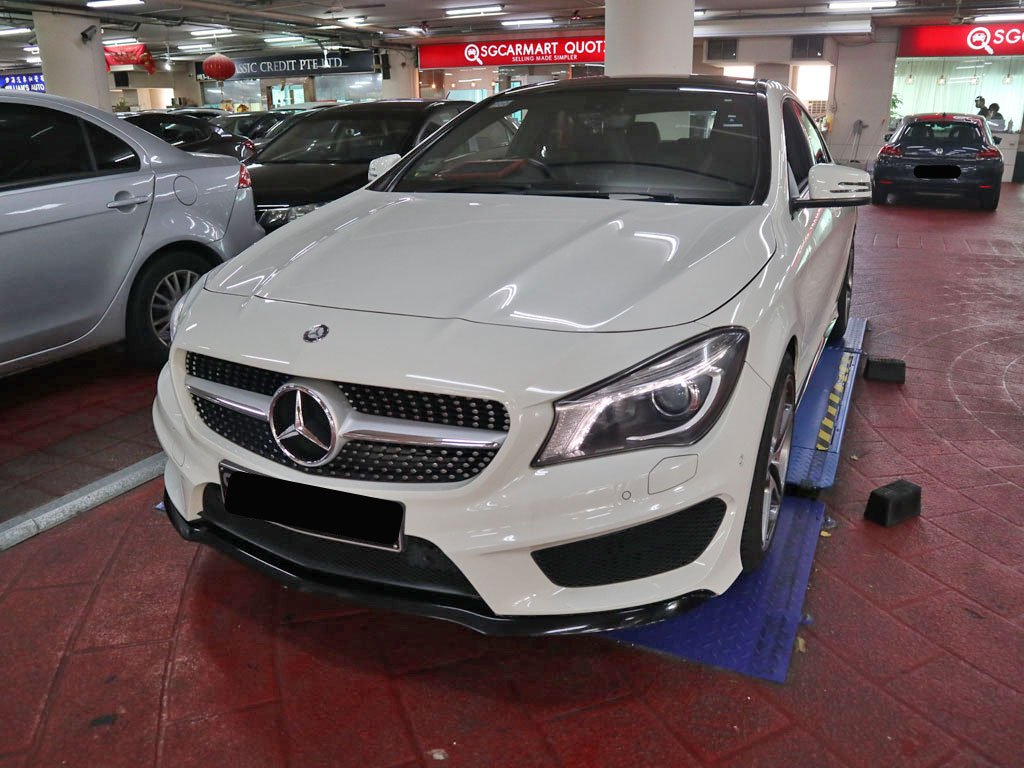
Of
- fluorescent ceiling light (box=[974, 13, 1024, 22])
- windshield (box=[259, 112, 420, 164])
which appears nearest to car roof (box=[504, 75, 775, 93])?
windshield (box=[259, 112, 420, 164])

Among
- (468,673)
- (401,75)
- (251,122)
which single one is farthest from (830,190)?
(401,75)

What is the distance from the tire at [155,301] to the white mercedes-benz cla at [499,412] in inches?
68.3

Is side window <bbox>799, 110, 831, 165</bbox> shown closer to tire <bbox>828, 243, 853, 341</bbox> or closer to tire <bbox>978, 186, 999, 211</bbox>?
tire <bbox>828, 243, 853, 341</bbox>

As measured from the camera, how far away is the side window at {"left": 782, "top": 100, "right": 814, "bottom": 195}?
9.15 feet

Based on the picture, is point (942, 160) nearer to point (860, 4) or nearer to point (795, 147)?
point (860, 4)

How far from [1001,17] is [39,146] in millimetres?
17584

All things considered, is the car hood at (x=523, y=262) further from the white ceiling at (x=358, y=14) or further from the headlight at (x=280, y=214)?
the white ceiling at (x=358, y=14)

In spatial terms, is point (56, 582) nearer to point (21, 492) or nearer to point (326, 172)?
point (21, 492)

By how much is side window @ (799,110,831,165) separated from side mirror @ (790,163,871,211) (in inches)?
34.0

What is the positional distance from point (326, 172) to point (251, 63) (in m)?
19.2

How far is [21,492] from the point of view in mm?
2914

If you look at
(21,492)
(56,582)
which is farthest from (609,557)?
(21,492)

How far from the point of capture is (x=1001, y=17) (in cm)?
1580

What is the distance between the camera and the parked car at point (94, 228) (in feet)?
11.0
